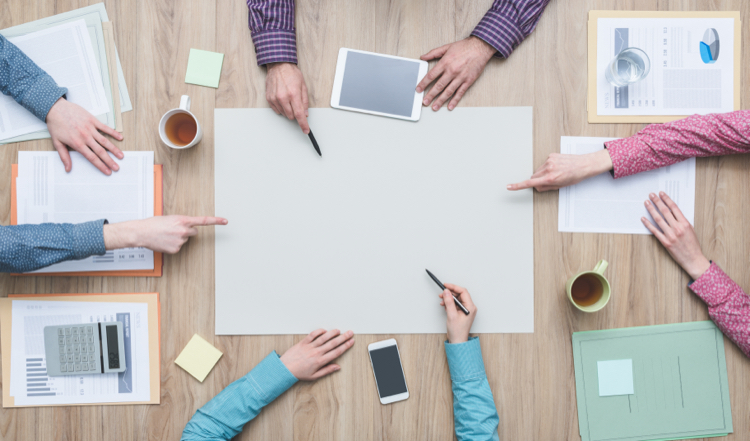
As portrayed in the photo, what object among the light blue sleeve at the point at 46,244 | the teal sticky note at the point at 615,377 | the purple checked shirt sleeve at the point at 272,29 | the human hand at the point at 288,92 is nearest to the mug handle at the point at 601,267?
the teal sticky note at the point at 615,377

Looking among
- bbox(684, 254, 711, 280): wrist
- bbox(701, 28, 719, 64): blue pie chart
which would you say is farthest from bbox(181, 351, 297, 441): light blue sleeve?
bbox(701, 28, 719, 64): blue pie chart

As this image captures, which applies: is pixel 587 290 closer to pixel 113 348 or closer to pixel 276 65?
pixel 276 65

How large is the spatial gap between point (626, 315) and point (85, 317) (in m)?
1.34

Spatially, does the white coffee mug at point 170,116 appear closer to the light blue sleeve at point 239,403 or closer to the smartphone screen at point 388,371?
the light blue sleeve at point 239,403

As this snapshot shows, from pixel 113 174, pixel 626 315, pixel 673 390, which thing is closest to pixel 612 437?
pixel 673 390

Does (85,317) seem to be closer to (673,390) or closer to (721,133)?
(673,390)

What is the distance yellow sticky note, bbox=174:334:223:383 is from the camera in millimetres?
1056

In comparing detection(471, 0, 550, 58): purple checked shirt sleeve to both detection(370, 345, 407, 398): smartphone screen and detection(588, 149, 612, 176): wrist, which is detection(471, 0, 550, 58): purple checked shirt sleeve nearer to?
detection(588, 149, 612, 176): wrist

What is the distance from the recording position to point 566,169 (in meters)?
1.00

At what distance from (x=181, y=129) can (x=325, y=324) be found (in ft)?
1.92

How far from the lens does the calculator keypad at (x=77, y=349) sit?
3.44 ft

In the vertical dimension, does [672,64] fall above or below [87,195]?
above

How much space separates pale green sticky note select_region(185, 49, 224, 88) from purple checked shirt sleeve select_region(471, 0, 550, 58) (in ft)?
2.06

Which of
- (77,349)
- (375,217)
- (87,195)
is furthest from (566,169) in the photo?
(77,349)
